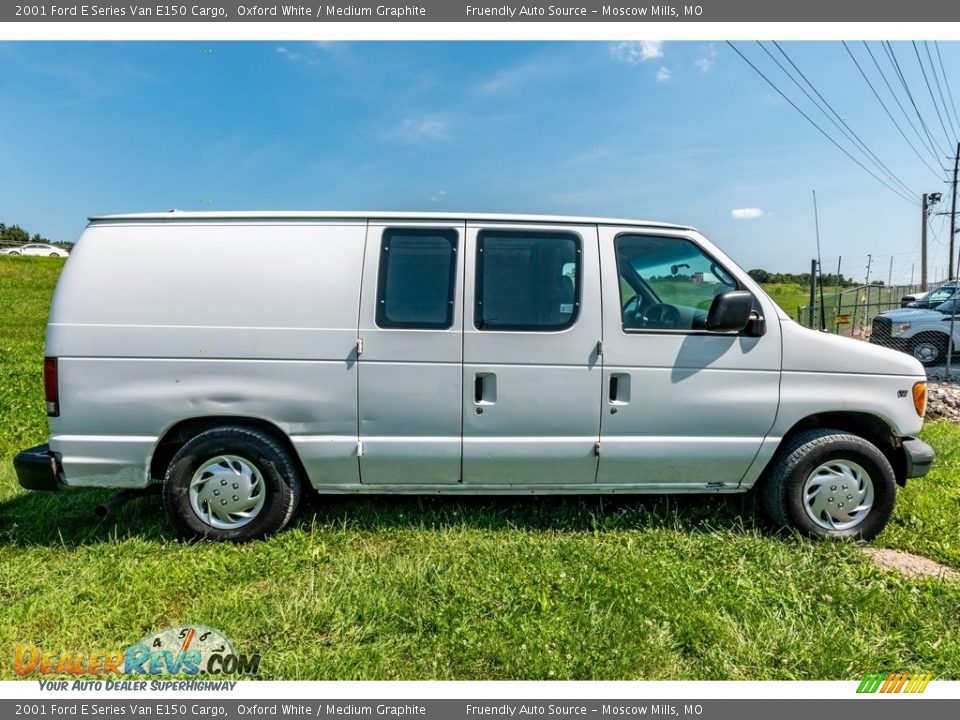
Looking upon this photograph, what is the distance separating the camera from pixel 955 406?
20.7 ft

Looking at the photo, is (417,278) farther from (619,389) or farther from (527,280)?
(619,389)

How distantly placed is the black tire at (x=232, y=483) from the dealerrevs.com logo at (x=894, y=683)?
3.20 m

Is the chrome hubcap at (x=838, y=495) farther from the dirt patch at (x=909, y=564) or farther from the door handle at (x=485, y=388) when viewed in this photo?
the door handle at (x=485, y=388)

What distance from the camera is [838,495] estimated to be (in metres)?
3.26

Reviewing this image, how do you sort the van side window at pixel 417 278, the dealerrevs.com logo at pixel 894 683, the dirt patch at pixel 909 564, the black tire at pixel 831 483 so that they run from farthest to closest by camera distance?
the black tire at pixel 831 483 → the van side window at pixel 417 278 → the dirt patch at pixel 909 564 → the dealerrevs.com logo at pixel 894 683

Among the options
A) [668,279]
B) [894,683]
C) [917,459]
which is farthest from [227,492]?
[917,459]

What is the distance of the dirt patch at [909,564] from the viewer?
117 inches

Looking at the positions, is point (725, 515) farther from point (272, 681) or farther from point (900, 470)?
point (272, 681)

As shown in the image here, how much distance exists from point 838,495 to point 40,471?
5147 mm

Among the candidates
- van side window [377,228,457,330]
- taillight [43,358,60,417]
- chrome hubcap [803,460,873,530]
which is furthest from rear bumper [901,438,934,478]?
taillight [43,358,60,417]

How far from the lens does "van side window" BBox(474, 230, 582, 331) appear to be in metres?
3.14

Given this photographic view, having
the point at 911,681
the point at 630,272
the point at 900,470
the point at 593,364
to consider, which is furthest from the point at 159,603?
the point at 900,470

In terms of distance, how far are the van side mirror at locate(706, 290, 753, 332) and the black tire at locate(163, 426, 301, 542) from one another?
2.88 meters

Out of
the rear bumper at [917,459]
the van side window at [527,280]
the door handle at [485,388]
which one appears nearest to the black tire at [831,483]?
the rear bumper at [917,459]
